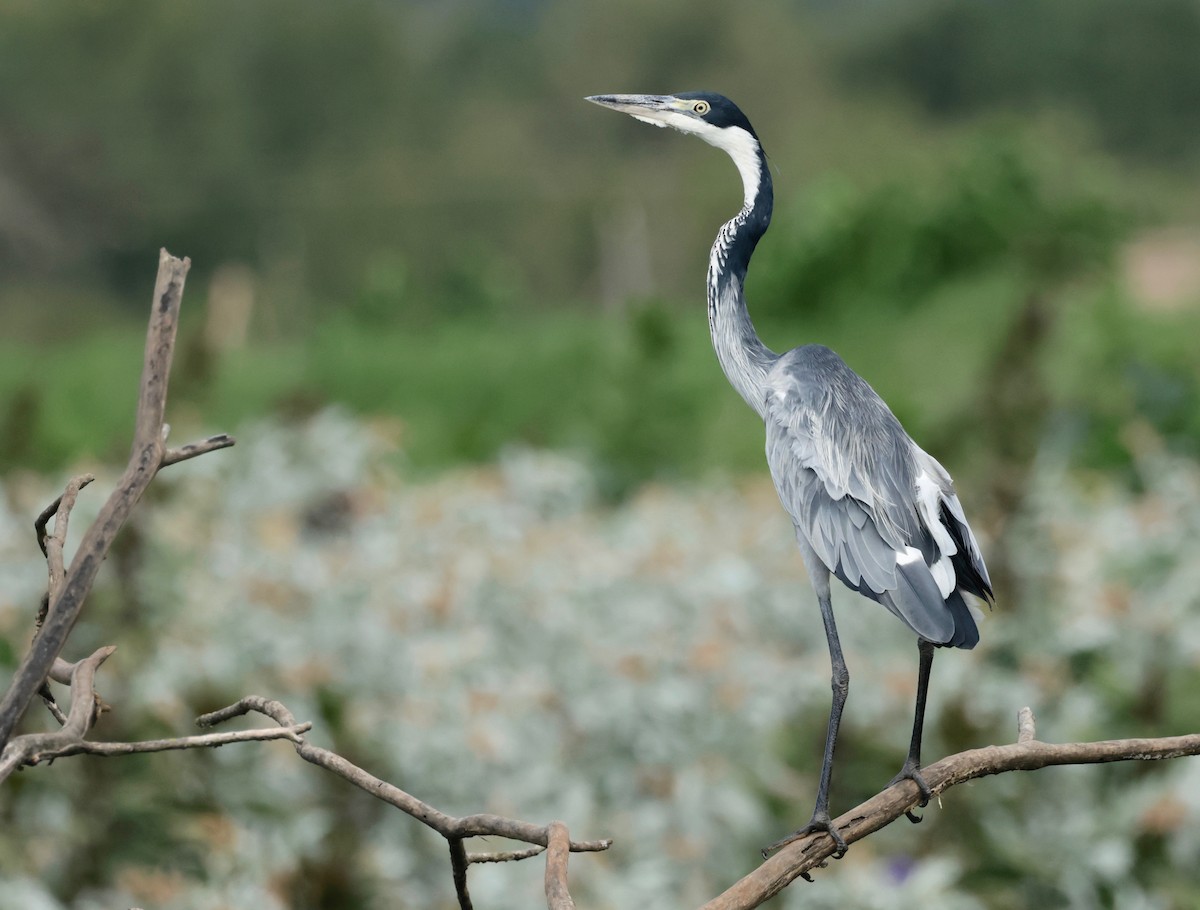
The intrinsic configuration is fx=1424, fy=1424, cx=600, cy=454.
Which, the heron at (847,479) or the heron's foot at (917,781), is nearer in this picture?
the heron at (847,479)

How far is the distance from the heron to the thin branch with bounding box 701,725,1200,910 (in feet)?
0.07

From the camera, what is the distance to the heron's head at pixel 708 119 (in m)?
0.72

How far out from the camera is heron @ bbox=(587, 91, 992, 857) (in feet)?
2.53

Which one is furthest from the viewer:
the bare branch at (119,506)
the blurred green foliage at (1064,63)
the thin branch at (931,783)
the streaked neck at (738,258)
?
the blurred green foliage at (1064,63)

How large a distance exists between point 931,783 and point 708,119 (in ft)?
1.59

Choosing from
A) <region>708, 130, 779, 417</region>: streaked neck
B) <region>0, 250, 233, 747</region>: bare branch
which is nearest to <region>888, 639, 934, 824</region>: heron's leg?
<region>708, 130, 779, 417</region>: streaked neck

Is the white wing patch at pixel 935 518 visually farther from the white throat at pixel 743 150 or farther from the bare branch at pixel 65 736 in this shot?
the bare branch at pixel 65 736

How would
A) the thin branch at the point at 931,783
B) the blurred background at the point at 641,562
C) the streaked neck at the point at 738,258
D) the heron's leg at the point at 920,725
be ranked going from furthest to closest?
the blurred background at the point at 641,562 → the heron's leg at the point at 920,725 → the thin branch at the point at 931,783 → the streaked neck at the point at 738,258

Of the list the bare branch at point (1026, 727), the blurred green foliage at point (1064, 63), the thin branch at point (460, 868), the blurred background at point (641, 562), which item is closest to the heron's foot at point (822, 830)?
the bare branch at point (1026, 727)

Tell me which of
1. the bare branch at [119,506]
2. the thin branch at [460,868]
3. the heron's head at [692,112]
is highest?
the heron's head at [692,112]

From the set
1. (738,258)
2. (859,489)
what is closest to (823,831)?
(859,489)

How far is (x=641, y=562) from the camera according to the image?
481cm

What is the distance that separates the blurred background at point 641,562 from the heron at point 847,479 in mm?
90

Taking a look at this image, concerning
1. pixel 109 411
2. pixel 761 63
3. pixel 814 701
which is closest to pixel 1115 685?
pixel 814 701
